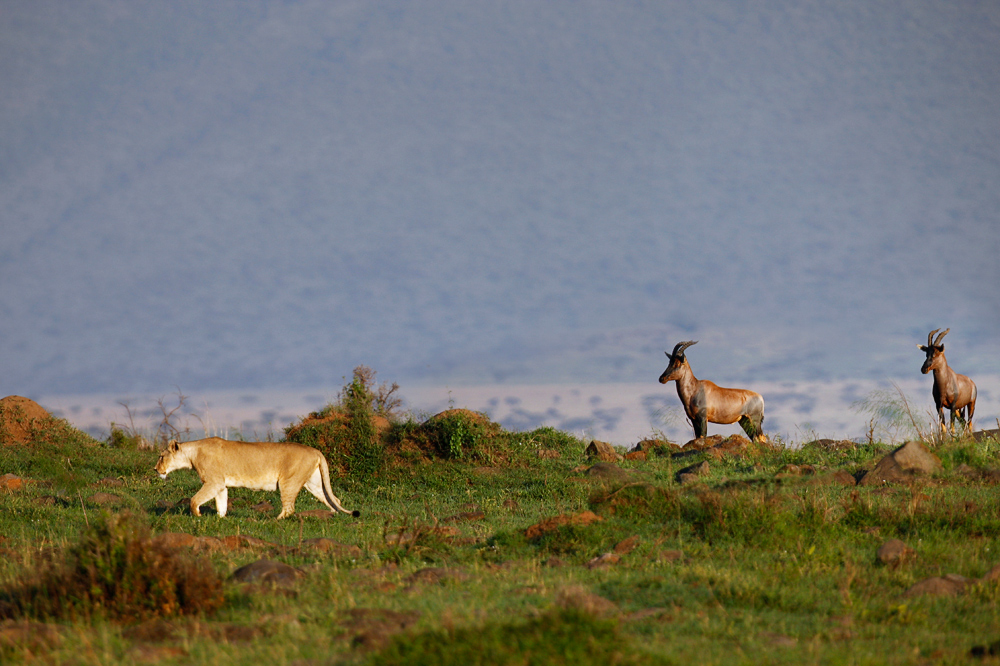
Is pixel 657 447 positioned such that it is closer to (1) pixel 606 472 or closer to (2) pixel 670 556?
(1) pixel 606 472

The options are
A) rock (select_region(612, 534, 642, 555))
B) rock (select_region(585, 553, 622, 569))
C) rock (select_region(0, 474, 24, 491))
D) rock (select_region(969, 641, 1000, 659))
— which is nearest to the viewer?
rock (select_region(969, 641, 1000, 659))

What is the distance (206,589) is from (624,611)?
3563 millimetres

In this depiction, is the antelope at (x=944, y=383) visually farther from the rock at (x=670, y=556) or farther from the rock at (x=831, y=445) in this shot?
the rock at (x=670, y=556)

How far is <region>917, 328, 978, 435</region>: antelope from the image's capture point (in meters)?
20.9

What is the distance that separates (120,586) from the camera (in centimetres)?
679

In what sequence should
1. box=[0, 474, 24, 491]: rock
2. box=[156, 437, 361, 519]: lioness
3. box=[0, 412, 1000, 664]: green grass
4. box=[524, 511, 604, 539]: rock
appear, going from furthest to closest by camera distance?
box=[0, 474, 24, 491]: rock < box=[156, 437, 361, 519]: lioness < box=[524, 511, 604, 539]: rock < box=[0, 412, 1000, 664]: green grass

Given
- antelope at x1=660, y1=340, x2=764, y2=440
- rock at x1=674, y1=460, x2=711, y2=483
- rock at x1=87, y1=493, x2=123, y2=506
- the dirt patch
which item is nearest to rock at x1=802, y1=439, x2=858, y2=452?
antelope at x1=660, y1=340, x2=764, y2=440

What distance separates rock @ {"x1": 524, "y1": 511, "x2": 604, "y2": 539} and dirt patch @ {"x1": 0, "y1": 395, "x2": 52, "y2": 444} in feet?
53.7

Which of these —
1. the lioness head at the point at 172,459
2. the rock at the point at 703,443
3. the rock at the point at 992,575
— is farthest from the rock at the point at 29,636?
the rock at the point at 703,443

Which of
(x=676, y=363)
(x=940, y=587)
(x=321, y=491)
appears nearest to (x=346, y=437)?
(x=321, y=491)

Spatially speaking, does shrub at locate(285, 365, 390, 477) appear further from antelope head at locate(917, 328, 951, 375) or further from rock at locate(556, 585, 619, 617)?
antelope head at locate(917, 328, 951, 375)

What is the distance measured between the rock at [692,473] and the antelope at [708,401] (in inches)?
172

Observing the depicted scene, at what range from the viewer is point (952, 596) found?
7551mm

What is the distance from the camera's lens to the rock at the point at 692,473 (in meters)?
14.6
